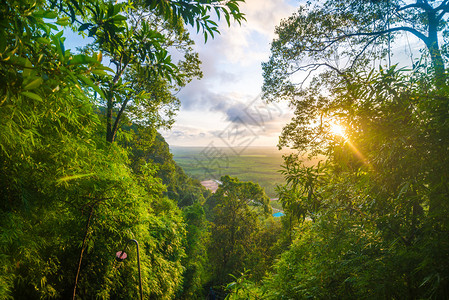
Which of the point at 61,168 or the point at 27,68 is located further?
the point at 61,168

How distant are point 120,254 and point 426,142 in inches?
143

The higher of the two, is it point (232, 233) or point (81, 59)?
point (81, 59)

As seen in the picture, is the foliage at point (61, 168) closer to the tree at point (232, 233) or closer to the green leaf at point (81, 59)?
the green leaf at point (81, 59)

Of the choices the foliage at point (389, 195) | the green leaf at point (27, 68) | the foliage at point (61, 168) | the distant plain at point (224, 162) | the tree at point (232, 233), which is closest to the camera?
the green leaf at point (27, 68)

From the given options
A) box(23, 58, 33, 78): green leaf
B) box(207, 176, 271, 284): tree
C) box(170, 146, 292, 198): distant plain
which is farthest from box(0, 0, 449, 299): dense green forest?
box(207, 176, 271, 284): tree

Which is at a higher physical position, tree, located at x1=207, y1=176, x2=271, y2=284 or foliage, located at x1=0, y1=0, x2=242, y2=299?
foliage, located at x1=0, y1=0, x2=242, y2=299

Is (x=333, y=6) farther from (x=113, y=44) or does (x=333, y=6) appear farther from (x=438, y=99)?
(x=113, y=44)

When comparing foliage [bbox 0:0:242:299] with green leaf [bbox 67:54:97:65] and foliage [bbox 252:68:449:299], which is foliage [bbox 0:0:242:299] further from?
foliage [bbox 252:68:449:299]

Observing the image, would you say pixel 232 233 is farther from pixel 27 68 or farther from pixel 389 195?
pixel 27 68

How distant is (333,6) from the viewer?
13.8 ft

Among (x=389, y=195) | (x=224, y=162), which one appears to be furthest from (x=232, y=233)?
(x=389, y=195)

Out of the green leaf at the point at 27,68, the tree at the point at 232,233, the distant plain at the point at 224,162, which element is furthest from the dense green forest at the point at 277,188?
the tree at the point at 232,233

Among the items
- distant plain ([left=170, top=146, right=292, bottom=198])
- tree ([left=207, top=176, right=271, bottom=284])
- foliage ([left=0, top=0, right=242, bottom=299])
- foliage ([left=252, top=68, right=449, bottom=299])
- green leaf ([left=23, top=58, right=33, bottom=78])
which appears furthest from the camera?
tree ([left=207, top=176, right=271, bottom=284])

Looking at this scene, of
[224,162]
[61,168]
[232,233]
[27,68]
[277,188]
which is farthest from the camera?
[232,233]
